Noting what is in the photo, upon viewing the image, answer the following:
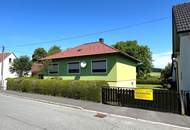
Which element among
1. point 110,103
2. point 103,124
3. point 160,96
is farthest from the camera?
point 110,103

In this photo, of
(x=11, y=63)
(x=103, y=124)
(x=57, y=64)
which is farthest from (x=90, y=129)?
(x=11, y=63)

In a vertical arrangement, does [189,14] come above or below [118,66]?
above

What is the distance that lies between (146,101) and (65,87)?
25.8 ft

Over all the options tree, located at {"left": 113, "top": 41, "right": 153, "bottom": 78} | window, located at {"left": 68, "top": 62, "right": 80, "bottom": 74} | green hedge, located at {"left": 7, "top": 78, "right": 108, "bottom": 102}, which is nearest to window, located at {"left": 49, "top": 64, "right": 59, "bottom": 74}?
window, located at {"left": 68, "top": 62, "right": 80, "bottom": 74}

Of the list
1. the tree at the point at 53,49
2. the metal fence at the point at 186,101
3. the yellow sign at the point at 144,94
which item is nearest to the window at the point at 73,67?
the yellow sign at the point at 144,94

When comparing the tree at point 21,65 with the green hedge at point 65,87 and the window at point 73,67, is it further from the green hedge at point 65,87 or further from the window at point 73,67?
the window at point 73,67

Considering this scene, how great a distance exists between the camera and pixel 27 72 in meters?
54.2

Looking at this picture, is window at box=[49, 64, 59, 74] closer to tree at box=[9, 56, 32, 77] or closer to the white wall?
the white wall

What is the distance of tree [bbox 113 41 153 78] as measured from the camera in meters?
69.9

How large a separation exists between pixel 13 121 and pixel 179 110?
7.91 m

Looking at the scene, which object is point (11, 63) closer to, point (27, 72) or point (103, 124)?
point (27, 72)

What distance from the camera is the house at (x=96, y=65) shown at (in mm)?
21406

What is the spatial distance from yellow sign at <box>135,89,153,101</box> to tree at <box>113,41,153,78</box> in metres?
56.9

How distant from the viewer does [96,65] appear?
22.4 meters
